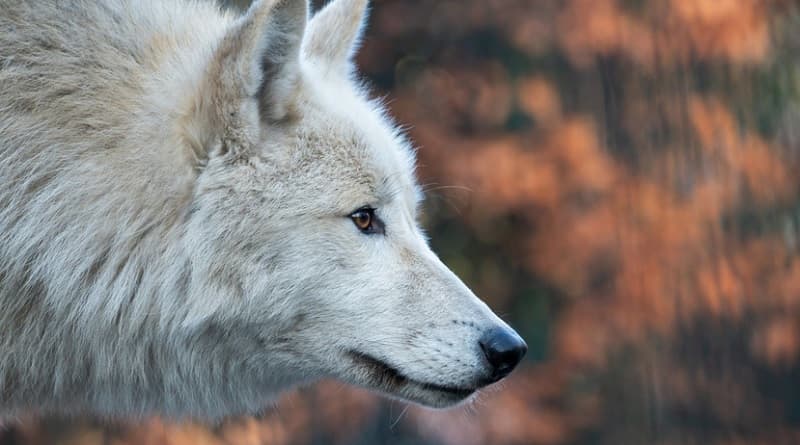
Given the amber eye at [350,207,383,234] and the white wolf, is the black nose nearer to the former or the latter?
the white wolf

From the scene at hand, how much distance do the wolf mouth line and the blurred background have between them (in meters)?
3.74

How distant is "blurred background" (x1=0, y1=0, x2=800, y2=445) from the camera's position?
6902mm

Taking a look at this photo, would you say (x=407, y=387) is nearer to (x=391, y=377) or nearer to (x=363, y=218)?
(x=391, y=377)

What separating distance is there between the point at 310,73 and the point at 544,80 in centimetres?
417

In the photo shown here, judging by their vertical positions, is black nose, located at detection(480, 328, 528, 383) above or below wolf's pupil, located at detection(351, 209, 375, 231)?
below

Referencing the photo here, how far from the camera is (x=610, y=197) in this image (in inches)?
274

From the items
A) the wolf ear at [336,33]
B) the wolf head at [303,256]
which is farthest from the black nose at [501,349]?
the wolf ear at [336,33]

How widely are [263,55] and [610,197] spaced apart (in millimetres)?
4561

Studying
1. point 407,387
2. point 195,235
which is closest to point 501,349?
point 407,387

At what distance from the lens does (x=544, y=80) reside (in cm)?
715

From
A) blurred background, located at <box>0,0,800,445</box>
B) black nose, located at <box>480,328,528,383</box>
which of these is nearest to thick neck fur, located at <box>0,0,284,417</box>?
black nose, located at <box>480,328,528,383</box>

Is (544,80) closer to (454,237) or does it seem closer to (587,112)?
(587,112)

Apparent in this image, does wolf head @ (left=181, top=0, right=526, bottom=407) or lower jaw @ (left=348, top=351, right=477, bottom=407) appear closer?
wolf head @ (left=181, top=0, right=526, bottom=407)

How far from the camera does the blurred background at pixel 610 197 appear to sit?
22.6 feet
